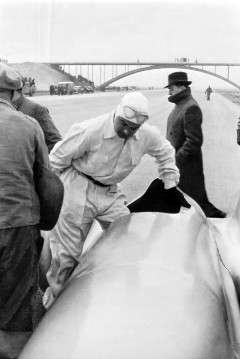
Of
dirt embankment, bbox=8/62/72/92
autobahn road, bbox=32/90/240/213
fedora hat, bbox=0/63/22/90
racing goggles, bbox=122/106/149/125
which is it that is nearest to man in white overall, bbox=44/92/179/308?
racing goggles, bbox=122/106/149/125

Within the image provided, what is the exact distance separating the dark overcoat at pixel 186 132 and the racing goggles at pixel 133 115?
2145 mm

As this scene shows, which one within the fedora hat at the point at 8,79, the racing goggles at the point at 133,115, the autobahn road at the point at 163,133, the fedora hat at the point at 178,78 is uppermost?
the fedora hat at the point at 178,78

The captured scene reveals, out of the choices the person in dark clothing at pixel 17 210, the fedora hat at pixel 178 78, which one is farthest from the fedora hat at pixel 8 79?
the fedora hat at pixel 178 78

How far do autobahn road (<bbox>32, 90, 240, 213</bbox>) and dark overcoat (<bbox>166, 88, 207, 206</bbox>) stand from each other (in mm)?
1638

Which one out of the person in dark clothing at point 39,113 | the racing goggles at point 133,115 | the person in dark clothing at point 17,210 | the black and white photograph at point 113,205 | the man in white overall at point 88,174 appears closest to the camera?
the black and white photograph at point 113,205

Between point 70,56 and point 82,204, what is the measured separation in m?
2.13

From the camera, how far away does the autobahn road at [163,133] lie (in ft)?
30.9

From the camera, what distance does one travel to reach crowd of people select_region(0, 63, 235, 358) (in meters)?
3.12

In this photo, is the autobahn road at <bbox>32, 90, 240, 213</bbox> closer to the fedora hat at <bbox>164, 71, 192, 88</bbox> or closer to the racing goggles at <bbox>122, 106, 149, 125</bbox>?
the fedora hat at <bbox>164, 71, 192, 88</bbox>

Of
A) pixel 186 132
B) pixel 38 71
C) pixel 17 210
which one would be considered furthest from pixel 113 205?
pixel 38 71

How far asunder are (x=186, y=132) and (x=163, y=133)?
342 inches

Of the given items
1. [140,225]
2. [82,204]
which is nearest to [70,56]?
[82,204]

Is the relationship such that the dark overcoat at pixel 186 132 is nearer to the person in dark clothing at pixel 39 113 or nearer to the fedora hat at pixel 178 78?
the fedora hat at pixel 178 78

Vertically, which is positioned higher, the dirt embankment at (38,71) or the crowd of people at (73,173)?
the dirt embankment at (38,71)
